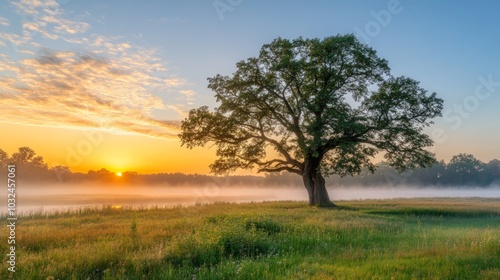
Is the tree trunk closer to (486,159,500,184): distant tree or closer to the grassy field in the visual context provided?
the grassy field

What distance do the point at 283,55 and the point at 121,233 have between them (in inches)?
972

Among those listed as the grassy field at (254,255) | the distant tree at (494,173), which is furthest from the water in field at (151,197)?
the grassy field at (254,255)

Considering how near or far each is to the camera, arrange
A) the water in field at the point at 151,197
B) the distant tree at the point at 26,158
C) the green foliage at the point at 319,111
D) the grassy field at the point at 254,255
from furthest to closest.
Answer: the distant tree at the point at 26,158 → the water in field at the point at 151,197 → the green foliage at the point at 319,111 → the grassy field at the point at 254,255

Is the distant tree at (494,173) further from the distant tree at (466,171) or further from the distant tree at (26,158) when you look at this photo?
the distant tree at (26,158)

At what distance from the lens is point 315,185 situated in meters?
35.6

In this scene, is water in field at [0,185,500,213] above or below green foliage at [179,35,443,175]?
below

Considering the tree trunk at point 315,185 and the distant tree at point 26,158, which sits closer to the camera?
the tree trunk at point 315,185

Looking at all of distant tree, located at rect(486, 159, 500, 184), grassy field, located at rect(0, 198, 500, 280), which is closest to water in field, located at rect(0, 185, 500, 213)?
distant tree, located at rect(486, 159, 500, 184)

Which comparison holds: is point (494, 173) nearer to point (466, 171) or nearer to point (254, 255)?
point (466, 171)

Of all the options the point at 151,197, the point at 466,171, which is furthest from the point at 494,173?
the point at 151,197

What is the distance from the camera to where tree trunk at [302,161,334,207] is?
35.0m

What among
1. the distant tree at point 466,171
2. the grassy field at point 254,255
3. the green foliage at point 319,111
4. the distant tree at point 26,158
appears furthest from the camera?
the distant tree at point 466,171

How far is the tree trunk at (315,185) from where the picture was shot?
3497cm

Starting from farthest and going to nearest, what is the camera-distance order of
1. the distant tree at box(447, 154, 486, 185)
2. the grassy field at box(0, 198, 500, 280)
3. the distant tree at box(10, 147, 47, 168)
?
1. the distant tree at box(447, 154, 486, 185)
2. the distant tree at box(10, 147, 47, 168)
3. the grassy field at box(0, 198, 500, 280)
